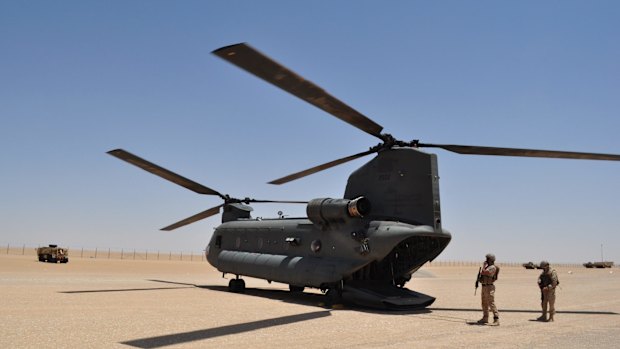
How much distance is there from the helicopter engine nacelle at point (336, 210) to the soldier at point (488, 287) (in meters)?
4.35

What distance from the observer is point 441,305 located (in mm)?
16875

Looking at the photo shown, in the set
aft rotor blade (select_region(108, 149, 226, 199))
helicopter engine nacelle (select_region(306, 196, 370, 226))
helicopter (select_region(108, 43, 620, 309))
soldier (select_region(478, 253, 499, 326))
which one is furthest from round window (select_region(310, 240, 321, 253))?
aft rotor blade (select_region(108, 149, 226, 199))

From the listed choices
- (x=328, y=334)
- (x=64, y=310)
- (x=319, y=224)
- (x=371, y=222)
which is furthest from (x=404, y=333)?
(x=64, y=310)

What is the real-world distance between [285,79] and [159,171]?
1133 centimetres

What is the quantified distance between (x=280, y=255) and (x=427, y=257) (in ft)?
18.1

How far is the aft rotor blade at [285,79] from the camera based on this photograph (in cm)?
870

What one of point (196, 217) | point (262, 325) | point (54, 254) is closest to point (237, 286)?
point (196, 217)

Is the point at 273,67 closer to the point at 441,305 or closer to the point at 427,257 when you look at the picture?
the point at 427,257

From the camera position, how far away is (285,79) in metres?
10.1

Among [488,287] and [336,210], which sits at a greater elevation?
[336,210]

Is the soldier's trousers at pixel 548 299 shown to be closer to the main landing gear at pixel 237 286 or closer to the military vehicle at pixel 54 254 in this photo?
the main landing gear at pixel 237 286

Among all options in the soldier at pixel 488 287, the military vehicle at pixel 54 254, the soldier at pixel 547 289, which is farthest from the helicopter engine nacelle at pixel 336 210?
the military vehicle at pixel 54 254

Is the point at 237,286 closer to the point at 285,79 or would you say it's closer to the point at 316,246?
the point at 316,246

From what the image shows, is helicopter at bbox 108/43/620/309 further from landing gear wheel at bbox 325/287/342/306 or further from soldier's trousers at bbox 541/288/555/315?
soldier's trousers at bbox 541/288/555/315
